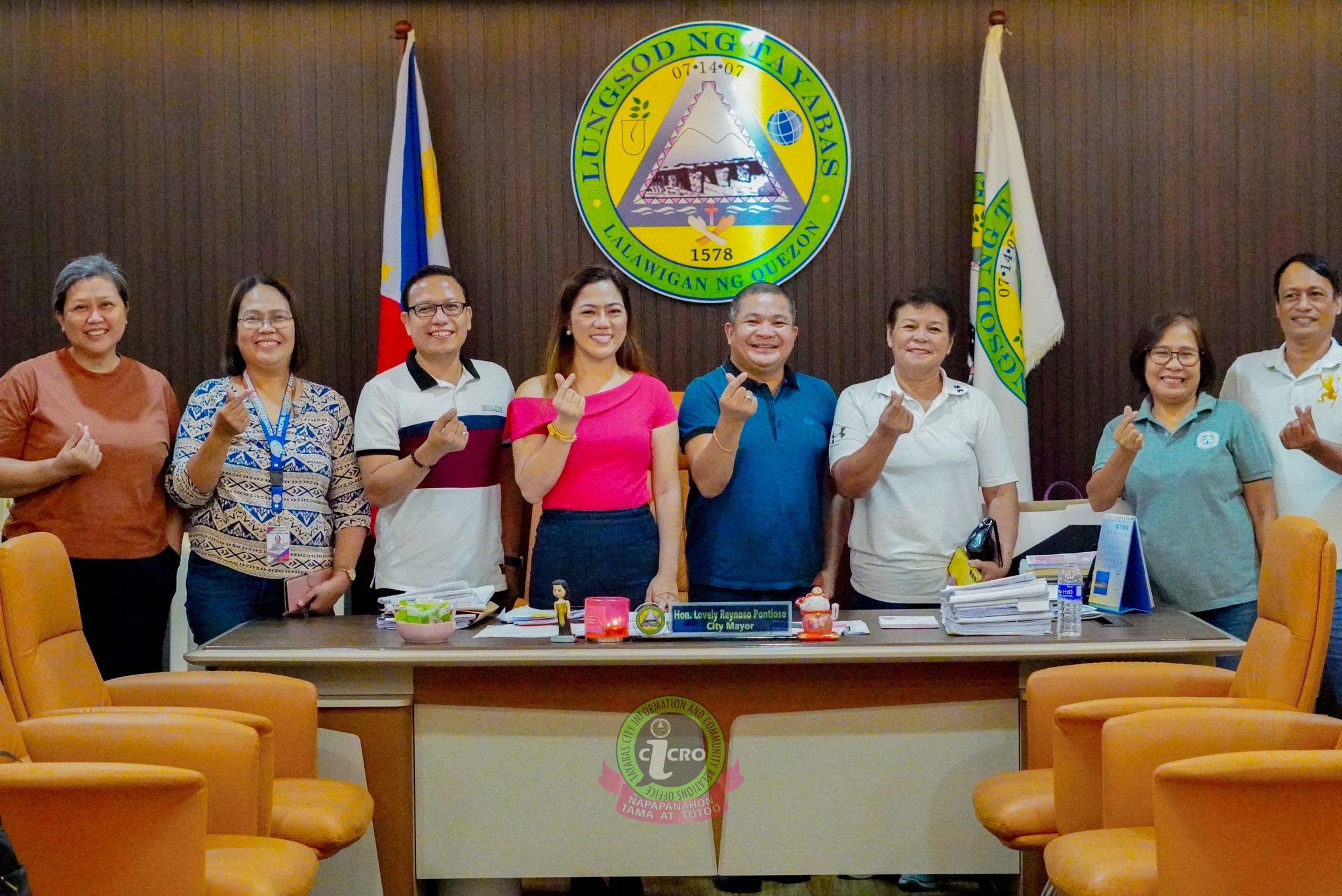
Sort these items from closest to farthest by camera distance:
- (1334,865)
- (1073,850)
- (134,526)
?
(1334,865), (1073,850), (134,526)

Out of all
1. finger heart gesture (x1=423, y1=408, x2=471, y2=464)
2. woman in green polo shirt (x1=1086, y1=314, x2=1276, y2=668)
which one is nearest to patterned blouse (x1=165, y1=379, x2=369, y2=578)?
finger heart gesture (x1=423, y1=408, x2=471, y2=464)

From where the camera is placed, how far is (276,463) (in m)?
3.08

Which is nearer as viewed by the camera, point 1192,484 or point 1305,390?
point 1192,484

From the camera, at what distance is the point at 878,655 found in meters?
2.57

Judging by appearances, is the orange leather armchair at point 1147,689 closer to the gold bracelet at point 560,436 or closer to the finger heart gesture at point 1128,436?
the finger heart gesture at point 1128,436

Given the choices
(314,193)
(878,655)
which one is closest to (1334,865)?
(878,655)

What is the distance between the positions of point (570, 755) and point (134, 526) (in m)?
1.32

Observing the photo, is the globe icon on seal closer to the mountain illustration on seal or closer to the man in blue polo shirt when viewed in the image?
the mountain illustration on seal

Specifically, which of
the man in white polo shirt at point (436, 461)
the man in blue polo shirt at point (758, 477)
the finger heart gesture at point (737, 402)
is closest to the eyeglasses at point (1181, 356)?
the man in blue polo shirt at point (758, 477)

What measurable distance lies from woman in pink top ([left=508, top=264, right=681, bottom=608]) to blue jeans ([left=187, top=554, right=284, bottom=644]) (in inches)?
27.7

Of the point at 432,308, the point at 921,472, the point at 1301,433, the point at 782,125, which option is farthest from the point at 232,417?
the point at 1301,433

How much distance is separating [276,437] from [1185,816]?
7.54 ft

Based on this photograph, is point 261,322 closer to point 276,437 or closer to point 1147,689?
point 276,437

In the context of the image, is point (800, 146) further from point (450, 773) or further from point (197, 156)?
point (450, 773)
